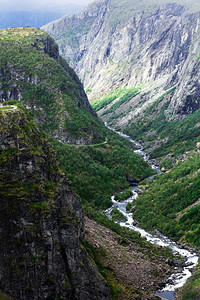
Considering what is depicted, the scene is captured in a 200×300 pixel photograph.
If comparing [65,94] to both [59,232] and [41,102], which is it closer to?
[41,102]

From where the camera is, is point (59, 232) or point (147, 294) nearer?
point (59, 232)

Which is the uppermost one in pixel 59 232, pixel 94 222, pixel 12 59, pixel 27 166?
pixel 12 59

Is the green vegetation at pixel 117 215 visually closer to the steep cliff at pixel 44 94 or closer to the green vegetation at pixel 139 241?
the green vegetation at pixel 139 241

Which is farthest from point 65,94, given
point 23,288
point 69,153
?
point 23,288

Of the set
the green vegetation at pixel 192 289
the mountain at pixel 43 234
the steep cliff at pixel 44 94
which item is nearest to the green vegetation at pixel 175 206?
the mountain at pixel 43 234

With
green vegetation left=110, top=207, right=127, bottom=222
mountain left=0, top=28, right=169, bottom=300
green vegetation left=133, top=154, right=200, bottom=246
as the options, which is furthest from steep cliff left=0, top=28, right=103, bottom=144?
mountain left=0, top=28, right=169, bottom=300
